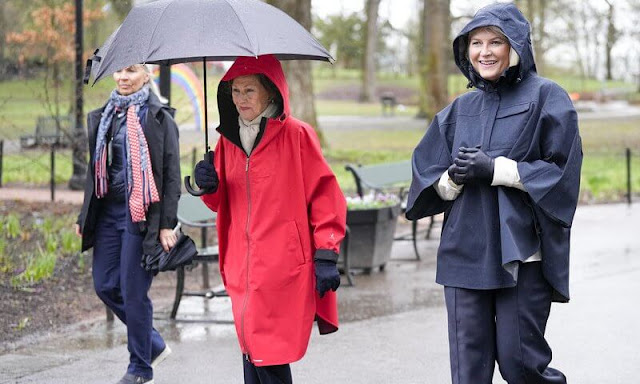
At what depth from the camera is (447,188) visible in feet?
15.2

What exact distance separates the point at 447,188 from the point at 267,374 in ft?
3.79

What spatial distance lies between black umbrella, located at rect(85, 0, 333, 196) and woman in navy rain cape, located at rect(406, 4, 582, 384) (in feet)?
2.75

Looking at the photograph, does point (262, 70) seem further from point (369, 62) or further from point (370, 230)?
point (369, 62)

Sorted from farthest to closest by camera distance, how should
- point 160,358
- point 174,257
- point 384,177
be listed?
point 384,177 → point 160,358 → point 174,257

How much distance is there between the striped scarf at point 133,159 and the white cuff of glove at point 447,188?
1.97 metres

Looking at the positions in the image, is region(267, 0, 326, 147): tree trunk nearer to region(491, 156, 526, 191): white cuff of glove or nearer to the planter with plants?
the planter with plants

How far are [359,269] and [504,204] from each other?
5.75 m

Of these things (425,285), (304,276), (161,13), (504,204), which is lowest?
(425,285)

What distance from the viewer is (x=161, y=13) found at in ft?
16.8

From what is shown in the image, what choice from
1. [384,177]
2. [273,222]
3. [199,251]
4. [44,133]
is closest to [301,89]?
[44,133]

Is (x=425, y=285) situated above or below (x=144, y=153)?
below

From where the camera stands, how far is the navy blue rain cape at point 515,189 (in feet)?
14.7

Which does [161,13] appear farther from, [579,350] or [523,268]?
[579,350]

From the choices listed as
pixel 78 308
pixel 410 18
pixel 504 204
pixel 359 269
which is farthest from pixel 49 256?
pixel 410 18
